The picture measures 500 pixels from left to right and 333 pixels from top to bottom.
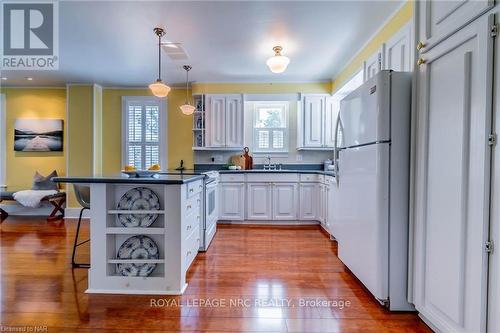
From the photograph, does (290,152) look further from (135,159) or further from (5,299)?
(5,299)

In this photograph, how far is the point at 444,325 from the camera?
1507mm

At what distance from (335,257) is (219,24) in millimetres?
2780

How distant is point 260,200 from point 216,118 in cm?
163

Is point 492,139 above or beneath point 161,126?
beneath

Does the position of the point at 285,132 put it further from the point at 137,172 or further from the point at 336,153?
the point at 137,172

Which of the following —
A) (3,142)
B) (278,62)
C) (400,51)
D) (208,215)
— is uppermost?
(278,62)

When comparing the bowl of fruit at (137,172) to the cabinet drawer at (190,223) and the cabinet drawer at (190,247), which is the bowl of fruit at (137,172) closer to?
the cabinet drawer at (190,223)

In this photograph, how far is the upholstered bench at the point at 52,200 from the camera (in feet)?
15.1

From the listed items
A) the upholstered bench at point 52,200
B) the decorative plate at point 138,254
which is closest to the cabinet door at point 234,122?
the decorative plate at point 138,254

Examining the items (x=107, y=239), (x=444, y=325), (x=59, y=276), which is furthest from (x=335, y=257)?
(x=59, y=276)

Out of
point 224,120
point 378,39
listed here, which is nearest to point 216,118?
point 224,120

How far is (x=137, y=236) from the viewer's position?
216cm

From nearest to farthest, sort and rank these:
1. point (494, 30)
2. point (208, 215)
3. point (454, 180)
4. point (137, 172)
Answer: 1. point (494, 30)
2. point (454, 180)
3. point (137, 172)
4. point (208, 215)

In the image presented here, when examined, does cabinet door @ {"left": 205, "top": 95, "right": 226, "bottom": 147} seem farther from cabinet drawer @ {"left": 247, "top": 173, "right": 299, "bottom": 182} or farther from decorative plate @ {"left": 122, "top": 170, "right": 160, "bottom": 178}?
decorative plate @ {"left": 122, "top": 170, "right": 160, "bottom": 178}
